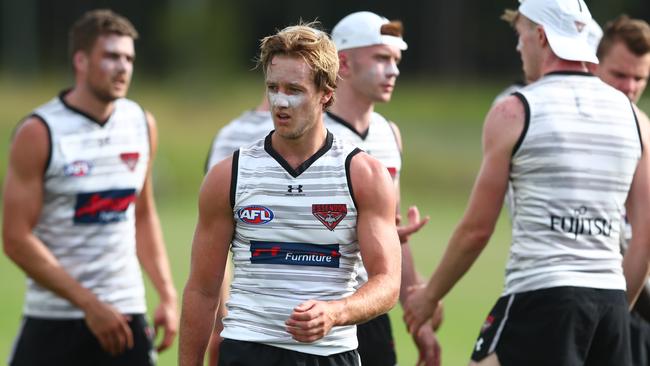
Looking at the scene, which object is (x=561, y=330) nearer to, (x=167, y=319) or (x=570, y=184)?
(x=570, y=184)

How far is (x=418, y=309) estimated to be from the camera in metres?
6.91

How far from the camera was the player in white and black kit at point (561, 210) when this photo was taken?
246 inches

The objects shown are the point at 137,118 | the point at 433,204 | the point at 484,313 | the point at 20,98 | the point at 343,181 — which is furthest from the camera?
the point at 20,98

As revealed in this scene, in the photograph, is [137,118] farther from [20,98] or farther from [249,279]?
[20,98]

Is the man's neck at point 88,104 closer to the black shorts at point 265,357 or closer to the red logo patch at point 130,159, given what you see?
the red logo patch at point 130,159

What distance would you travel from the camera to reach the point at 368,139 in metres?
7.38

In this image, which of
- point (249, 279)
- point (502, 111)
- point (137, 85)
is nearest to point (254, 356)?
point (249, 279)

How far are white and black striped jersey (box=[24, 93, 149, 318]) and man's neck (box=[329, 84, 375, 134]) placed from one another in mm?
1374

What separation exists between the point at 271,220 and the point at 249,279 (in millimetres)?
272

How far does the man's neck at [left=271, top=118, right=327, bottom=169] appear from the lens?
556 cm

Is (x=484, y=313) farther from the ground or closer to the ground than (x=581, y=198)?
closer to the ground

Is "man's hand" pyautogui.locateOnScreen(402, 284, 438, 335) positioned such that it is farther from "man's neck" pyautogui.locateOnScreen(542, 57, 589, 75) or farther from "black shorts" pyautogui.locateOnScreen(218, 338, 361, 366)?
"black shorts" pyautogui.locateOnScreen(218, 338, 361, 366)

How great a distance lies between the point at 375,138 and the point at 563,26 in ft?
4.44

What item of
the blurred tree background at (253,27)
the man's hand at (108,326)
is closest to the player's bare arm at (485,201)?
the man's hand at (108,326)
